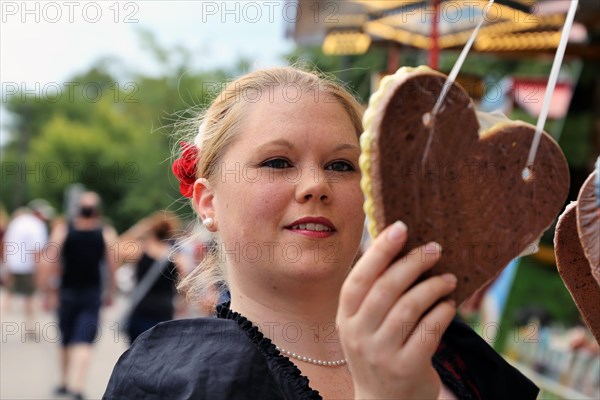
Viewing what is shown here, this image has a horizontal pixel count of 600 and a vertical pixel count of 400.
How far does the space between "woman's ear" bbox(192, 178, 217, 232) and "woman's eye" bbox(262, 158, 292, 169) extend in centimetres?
23

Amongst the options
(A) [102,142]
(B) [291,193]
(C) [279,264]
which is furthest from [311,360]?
(A) [102,142]

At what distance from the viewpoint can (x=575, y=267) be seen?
1.40 meters

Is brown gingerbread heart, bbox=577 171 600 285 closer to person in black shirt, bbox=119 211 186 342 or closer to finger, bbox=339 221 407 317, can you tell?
finger, bbox=339 221 407 317

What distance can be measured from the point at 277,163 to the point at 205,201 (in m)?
0.29

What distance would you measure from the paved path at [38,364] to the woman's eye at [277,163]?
4.77 meters

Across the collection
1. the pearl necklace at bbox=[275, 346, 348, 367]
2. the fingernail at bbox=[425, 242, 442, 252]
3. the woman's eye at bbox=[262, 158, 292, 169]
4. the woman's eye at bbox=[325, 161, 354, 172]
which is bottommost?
the pearl necklace at bbox=[275, 346, 348, 367]

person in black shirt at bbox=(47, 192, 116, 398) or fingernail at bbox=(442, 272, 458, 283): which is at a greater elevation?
fingernail at bbox=(442, 272, 458, 283)

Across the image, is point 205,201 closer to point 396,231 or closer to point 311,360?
point 311,360

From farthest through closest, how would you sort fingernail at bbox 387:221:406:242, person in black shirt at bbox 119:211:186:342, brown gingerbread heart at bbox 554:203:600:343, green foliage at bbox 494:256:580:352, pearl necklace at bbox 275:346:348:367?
green foliage at bbox 494:256:580:352
person in black shirt at bbox 119:211:186:342
pearl necklace at bbox 275:346:348:367
brown gingerbread heart at bbox 554:203:600:343
fingernail at bbox 387:221:406:242

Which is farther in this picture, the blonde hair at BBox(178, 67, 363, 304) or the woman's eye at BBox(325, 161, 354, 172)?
the blonde hair at BBox(178, 67, 363, 304)

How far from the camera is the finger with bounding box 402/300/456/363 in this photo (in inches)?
42.5

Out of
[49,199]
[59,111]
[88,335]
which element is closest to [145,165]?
[49,199]

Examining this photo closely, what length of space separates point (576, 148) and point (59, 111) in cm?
5743

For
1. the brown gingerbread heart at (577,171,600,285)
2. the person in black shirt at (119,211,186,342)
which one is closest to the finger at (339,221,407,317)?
the brown gingerbread heart at (577,171,600,285)
